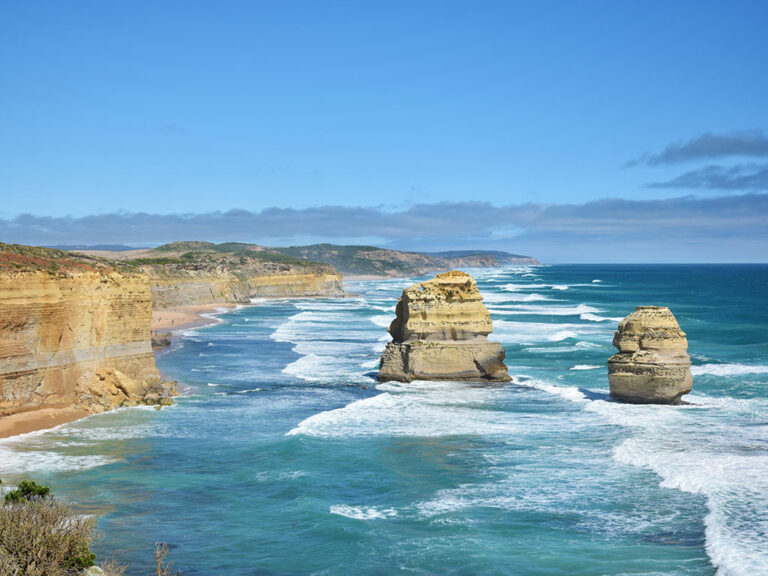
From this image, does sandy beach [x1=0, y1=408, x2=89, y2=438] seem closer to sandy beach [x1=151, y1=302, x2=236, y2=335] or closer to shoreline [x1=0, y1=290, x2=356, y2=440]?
shoreline [x1=0, y1=290, x2=356, y2=440]

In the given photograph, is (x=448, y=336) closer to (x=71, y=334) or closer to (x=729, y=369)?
(x=729, y=369)

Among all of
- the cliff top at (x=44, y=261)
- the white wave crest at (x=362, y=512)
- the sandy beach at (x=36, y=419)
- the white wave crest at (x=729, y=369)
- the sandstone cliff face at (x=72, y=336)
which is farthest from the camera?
the white wave crest at (x=729, y=369)

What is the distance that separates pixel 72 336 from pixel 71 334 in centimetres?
10

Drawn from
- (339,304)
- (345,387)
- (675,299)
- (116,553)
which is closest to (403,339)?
(345,387)

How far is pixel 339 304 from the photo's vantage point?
100 m

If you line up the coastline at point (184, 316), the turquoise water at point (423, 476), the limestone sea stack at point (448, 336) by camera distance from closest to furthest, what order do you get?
the turquoise water at point (423, 476) < the limestone sea stack at point (448, 336) < the coastline at point (184, 316)

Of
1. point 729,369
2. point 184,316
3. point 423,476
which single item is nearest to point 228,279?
point 184,316

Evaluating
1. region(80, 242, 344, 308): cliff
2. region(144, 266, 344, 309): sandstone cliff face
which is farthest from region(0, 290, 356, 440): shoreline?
region(80, 242, 344, 308): cliff

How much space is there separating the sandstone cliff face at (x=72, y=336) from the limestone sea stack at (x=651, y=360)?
56.6ft

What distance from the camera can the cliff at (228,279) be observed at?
91.8 m

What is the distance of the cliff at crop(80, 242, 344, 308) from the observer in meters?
91.8

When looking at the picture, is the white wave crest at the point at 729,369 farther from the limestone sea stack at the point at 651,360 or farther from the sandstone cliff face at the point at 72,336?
the sandstone cliff face at the point at 72,336

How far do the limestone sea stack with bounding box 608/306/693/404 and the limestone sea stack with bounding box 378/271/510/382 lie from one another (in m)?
7.05

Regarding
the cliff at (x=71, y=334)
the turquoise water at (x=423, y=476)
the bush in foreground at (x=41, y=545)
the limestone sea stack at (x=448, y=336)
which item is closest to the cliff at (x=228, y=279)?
the cliff at (x=71, y=334)
